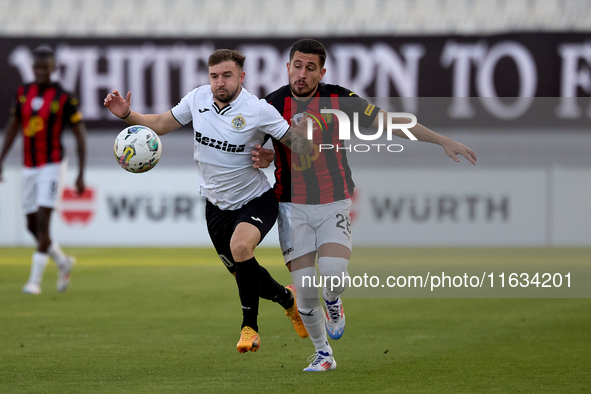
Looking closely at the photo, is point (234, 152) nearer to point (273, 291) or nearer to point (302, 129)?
point (302, 129)

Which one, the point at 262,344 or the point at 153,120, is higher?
the point at 153,120

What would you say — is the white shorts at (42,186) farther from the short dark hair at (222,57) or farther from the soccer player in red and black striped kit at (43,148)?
the short dark hair at (222,57)

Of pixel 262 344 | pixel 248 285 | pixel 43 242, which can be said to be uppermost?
pixel 248 285

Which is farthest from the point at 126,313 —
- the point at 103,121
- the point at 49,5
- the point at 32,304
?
the point at 49,5

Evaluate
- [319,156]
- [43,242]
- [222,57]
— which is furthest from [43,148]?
[319,156]

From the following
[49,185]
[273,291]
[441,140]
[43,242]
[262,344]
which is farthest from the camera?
[49,185]

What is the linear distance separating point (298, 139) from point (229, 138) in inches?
19.8

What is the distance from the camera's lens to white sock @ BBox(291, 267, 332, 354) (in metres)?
4.97

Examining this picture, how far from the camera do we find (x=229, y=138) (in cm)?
512

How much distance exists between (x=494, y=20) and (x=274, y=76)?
14.7ft

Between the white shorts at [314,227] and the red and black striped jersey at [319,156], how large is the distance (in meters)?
0.06

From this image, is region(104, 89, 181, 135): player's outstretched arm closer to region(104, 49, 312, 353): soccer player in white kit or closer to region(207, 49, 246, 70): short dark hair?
region(104, 49, 312, 353): soccer player in white kit

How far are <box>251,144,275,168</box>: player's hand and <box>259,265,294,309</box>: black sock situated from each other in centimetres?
72

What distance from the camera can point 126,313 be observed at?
7527mm
